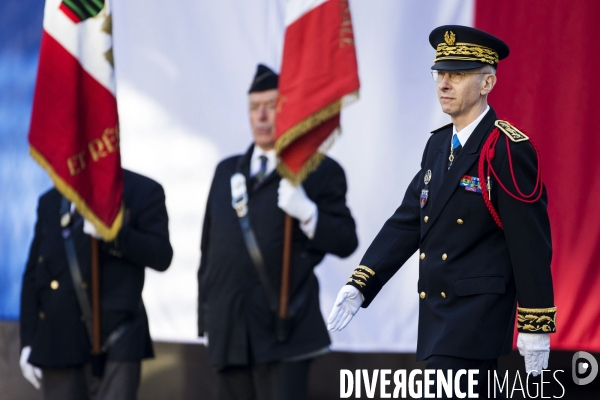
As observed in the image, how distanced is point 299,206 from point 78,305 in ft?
3.84

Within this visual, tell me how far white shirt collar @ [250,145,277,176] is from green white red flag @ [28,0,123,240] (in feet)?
2.13

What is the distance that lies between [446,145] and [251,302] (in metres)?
1.38

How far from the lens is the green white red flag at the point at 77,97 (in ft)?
17.4

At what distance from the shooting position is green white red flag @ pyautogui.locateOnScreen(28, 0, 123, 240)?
5312 mm

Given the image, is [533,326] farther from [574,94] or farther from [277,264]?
[574,94]

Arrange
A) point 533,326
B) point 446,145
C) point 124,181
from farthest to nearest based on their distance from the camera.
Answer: point 124,181 → point 446,145 → point 533,326

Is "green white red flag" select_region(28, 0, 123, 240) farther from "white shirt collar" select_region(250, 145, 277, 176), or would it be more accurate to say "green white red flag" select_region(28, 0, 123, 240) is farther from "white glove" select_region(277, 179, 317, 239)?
"white glove" select_region(277, 179, 317, 239)

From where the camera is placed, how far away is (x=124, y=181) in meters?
5.45

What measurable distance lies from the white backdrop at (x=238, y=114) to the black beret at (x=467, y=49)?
1711 mm

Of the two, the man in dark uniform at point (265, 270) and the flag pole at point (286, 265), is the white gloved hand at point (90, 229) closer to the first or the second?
the man in dark uniform at point (265, 270)

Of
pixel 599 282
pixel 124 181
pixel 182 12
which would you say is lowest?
pixel 599 282

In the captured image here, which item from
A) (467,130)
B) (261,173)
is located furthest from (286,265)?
(467,130)

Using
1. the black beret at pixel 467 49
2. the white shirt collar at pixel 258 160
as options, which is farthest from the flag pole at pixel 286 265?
the black beret at pixel 467 49

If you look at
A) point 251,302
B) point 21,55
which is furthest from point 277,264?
point 21,55
